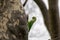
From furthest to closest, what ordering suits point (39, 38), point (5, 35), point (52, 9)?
point (39, 38)
point (52, 9)
point (5, 35)

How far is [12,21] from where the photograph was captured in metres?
0.62

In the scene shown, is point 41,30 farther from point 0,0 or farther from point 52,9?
point 0,0

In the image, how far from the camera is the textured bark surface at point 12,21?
60cm

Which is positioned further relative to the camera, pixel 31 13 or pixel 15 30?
pixel 31 13

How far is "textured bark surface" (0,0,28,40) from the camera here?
600 millimetres

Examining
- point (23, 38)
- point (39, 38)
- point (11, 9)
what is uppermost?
point (11, 9)

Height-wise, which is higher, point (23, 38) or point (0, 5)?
point (0, 5)

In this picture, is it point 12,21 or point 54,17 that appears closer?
point 12,21

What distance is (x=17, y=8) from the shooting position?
25.6 inches

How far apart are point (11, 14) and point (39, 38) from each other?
3.97 feet

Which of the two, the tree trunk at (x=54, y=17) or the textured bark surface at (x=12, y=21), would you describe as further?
the tree trunk at (x=54, y=17)

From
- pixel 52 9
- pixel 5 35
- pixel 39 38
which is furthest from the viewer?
pixel 39 38

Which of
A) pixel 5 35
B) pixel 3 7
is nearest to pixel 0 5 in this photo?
pixel 3 7

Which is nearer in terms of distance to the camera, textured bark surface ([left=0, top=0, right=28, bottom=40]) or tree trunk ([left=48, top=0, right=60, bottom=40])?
textured bark surface ([left=0, top=0, right=28, bottom=40])
